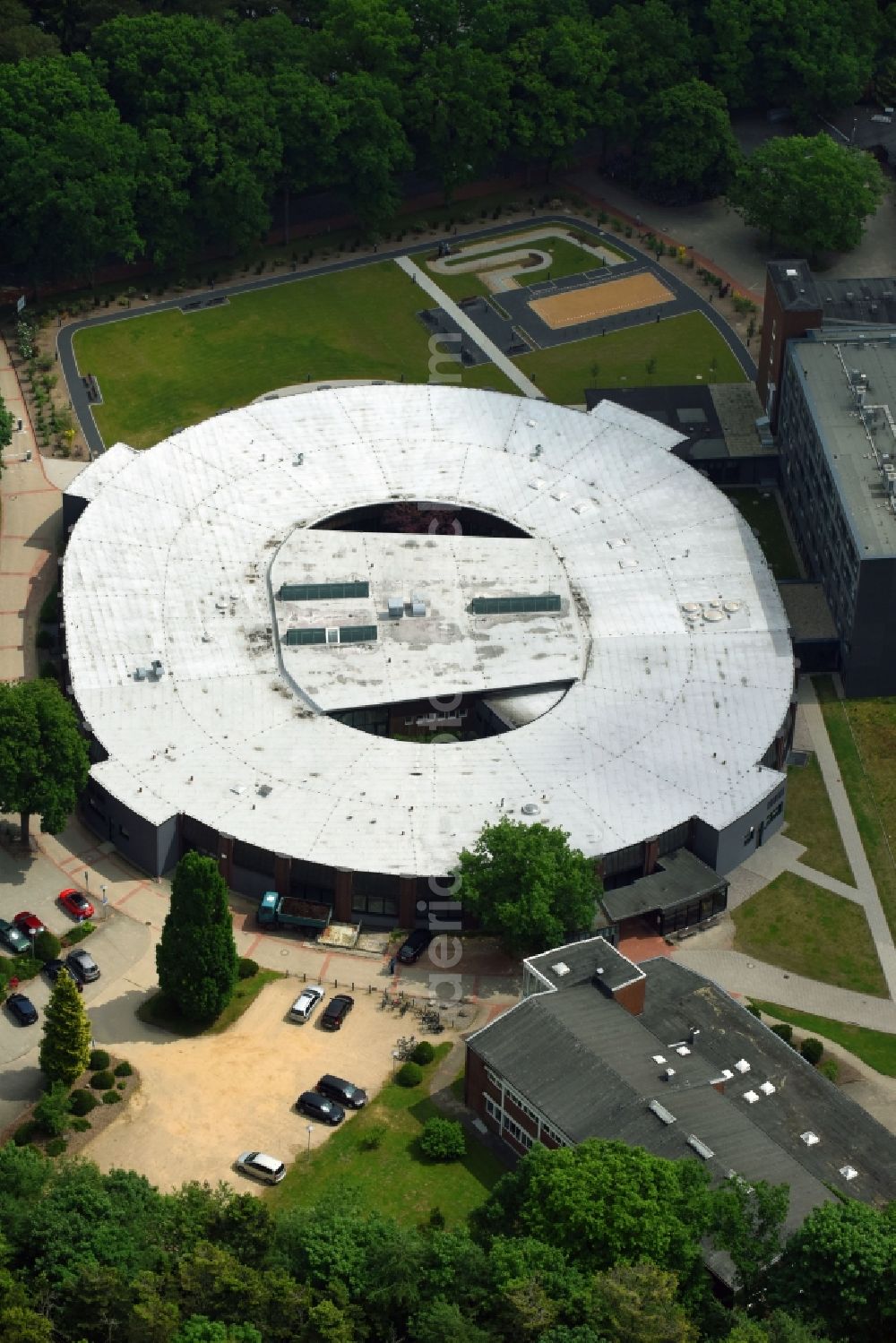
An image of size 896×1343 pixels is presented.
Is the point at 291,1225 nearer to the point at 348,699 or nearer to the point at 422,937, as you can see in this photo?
the point at 422,937

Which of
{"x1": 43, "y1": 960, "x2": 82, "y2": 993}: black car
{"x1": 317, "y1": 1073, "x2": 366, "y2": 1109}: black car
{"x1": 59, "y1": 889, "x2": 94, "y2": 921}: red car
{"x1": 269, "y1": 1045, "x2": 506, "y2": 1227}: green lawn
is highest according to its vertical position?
{"x1": 59, "y1": 889, "x2": 94, "y2": 921}: red car

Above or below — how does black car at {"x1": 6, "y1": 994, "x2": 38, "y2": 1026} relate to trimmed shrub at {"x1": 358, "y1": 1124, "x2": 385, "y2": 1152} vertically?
above

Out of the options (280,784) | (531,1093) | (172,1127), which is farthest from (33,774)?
(531,1093)

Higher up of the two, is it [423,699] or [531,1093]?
[423,699]

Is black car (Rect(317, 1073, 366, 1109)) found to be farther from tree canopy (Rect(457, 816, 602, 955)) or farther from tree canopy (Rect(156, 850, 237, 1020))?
tree canopy (Rect(457, 816, 602, 955))

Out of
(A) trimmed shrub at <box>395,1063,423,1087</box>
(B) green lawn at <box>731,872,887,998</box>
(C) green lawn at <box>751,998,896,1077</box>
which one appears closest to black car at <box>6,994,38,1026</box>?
(A) trimmed shrub at <box>395,1063,423,1087</box>

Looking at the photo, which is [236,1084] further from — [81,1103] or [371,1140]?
[371,1140]
